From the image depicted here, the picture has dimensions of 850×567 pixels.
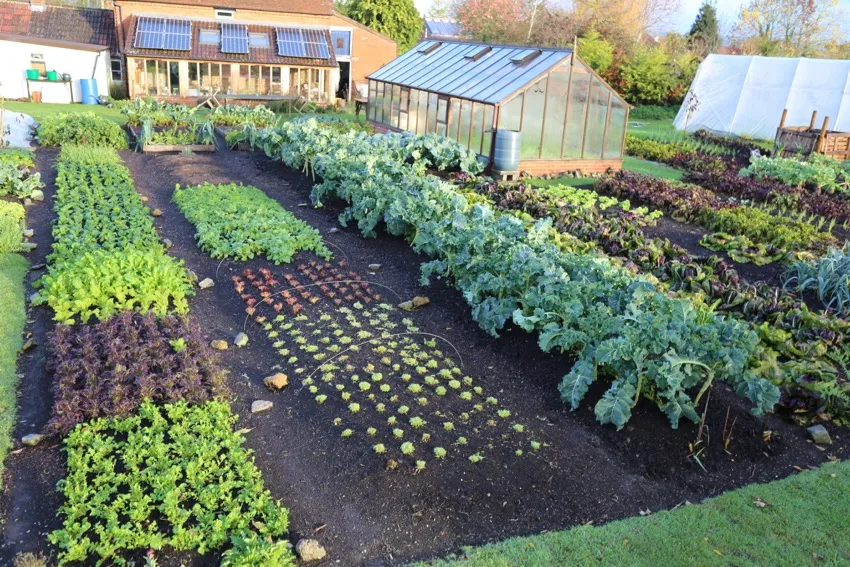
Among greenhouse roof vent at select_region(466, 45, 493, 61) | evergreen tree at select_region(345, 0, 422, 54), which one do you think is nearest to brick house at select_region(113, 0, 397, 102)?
evergreen tree at select_region(345, 0, 422, 54)

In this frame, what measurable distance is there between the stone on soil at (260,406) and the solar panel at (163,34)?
920 inches

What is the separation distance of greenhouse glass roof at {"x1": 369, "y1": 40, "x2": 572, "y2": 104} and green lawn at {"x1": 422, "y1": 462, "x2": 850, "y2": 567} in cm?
1103

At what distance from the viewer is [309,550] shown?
4133mm

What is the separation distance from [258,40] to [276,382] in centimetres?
2457

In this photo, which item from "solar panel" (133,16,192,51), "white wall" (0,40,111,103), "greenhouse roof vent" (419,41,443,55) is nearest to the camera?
"greenhouse roof vent" (419,41,443,55)

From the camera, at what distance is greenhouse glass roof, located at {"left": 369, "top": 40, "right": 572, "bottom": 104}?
14.9m

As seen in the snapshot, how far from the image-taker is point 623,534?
435cm

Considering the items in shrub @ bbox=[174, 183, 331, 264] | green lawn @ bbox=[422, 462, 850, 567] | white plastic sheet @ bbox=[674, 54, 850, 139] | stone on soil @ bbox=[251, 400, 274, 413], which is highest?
white plastic sheet @ bbox=[674, 54, 850, 139]

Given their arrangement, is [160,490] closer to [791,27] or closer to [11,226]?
[11,226]

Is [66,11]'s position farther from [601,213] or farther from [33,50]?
[601,213]

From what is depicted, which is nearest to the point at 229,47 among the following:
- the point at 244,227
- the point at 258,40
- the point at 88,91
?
the point at 258,40

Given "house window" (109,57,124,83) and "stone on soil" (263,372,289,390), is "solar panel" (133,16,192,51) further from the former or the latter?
"stone on soil" (263,372,289,390)

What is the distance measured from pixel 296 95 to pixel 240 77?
2256mm

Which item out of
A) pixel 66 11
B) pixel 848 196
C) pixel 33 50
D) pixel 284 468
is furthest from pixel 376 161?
pixel 66 11
